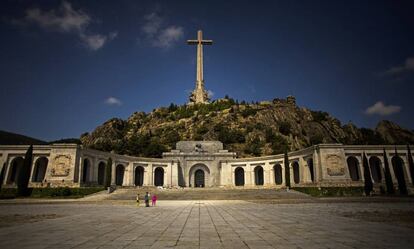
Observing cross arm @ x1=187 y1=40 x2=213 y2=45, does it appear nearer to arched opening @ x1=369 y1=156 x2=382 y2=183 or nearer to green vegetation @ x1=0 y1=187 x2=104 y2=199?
arched opening @ x1=369 y1=156 x2=382 y2=183

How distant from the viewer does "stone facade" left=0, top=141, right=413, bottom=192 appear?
132ft

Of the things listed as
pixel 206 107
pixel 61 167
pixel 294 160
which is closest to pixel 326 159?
pixel 294 160

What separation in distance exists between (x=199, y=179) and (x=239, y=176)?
8102 millimetres

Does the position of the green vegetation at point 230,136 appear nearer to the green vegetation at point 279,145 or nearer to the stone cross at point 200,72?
the green vegetation at point 279,145

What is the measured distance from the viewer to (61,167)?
4025cm

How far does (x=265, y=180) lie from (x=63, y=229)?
46067 millimetres

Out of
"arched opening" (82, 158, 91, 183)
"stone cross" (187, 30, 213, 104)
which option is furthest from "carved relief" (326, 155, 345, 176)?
"stone cross" (187, 30, 213, 104)

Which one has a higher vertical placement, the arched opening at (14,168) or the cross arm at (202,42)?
the cross arm at (202,42)

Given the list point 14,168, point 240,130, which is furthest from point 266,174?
point 14,168

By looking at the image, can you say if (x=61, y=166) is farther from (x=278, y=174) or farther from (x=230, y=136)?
(x=230, y=136)

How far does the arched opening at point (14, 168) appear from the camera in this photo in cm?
4409

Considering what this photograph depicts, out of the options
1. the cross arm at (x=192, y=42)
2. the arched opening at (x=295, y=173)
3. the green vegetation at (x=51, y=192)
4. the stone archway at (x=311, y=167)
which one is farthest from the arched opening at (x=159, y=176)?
the cross arm at (x=192, y=42)

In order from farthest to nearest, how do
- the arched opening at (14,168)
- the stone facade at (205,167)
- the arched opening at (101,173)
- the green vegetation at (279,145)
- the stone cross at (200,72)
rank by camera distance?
1. the stone cross at (200,72)
2. the green vegetation at (279,145)
3. the arched opening at (101,173)
4. the arched opening at (14,168)
5. the stone facade at (205,167)

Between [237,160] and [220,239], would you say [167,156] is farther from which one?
[220,239]
